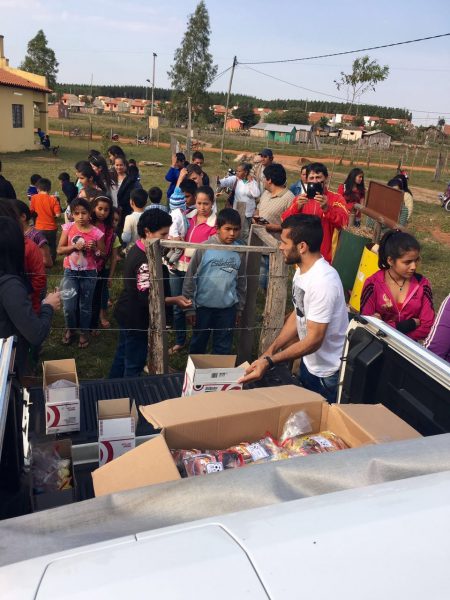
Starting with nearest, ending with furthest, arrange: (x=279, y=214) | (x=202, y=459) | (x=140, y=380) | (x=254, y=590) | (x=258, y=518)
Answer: (x=254, y=590), (x=258, y=518), (x=202, y=459), (x=140, y=380), (x=279, y=214)

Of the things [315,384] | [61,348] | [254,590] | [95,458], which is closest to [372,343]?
[315,384]

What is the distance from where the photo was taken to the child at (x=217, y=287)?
171 inches

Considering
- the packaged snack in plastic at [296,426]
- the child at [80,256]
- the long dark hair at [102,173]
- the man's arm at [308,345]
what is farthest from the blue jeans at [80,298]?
the packaged snack in plastic at [296,426]

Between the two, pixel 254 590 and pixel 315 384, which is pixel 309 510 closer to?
pixel 254 590

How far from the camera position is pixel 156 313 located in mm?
4195

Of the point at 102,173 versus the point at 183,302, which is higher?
the point at 102,173

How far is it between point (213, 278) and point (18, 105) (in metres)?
26.4

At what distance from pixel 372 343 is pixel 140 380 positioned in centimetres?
164

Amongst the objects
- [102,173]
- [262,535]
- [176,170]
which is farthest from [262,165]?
[262,535]

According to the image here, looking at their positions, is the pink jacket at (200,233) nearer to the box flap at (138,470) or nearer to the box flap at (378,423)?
the box flap at (378,423)

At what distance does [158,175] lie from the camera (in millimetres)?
19406

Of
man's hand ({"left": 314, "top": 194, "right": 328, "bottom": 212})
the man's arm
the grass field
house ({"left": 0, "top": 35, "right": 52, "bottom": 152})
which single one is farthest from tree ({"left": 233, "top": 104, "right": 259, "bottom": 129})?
the man's arm

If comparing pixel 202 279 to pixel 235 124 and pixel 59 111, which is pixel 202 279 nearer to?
pixel 59 111

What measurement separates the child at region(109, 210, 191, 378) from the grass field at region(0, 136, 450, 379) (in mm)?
197
